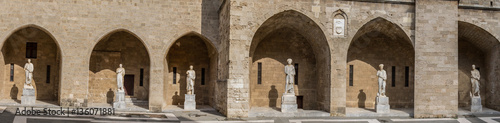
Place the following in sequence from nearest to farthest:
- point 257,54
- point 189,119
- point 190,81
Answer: point 189,119 → point 190,81 → point 257,54

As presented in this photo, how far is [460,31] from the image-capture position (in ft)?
62.3

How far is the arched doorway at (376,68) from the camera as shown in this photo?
19281 millimetres

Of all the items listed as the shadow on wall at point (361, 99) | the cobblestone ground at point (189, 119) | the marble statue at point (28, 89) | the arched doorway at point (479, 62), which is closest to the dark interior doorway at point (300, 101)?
the shadow on wall at point (361, 99)

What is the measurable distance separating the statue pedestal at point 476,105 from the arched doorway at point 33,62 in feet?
55.4

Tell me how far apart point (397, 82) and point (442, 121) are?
3.69 meters

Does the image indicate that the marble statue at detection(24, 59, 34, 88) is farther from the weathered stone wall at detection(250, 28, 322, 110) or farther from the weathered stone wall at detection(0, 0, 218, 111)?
the weathered stone wall at detection(250, 28, 322, 110)

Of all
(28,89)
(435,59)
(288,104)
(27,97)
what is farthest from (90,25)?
(435,59)

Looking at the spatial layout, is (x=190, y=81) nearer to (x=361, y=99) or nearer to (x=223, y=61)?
(x=223, y=61)

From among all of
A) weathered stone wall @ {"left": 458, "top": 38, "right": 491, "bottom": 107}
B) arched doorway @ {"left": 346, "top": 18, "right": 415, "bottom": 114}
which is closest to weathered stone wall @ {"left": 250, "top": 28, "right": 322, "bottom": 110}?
arched doorway @ {"left": 346, "top": 18, "right": 415, "bottom": 114}

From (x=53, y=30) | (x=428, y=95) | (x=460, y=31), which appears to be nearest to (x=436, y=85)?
(x=428, y=95)

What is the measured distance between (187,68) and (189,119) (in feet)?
14.6

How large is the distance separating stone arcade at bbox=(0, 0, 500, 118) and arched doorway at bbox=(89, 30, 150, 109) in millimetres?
42

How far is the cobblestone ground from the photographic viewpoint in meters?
13.8

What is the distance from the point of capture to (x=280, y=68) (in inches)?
751
